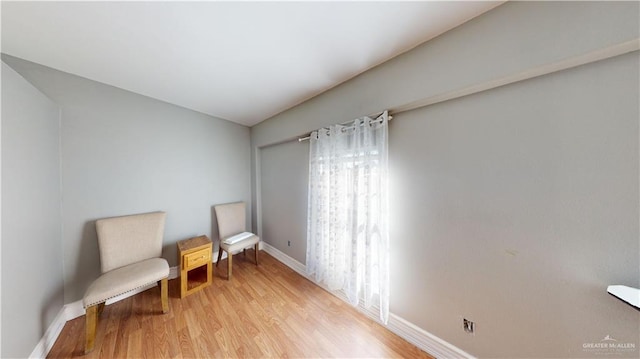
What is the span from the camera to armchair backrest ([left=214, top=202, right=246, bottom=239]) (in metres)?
2.48

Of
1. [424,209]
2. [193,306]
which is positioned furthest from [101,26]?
[424,209]

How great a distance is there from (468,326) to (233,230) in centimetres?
274

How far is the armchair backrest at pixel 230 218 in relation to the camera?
8.13ft

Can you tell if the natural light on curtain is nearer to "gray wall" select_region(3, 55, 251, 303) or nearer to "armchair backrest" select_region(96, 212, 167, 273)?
"gray wall" select_region(3, 55, 251, 303)

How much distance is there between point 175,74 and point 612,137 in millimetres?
2953

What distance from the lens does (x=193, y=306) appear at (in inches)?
68.6

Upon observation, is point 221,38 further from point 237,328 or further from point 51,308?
point 51,308

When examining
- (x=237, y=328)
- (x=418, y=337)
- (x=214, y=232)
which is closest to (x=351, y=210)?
(x=418, y=337)

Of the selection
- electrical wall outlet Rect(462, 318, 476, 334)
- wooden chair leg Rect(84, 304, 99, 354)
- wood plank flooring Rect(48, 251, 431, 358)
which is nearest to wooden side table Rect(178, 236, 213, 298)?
wood plank flooring Rect(48, 251, 431, 358)

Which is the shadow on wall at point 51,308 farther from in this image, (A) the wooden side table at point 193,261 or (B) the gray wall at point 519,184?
(B) the gray wall at point 519,184

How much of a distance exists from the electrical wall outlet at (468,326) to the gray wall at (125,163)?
297 centimetres

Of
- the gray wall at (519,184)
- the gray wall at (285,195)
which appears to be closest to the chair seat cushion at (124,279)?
the gray wall at (285,195)

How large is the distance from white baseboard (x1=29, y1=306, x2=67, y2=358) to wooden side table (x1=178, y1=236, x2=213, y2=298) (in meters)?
0.79

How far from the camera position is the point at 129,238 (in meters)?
1.77
